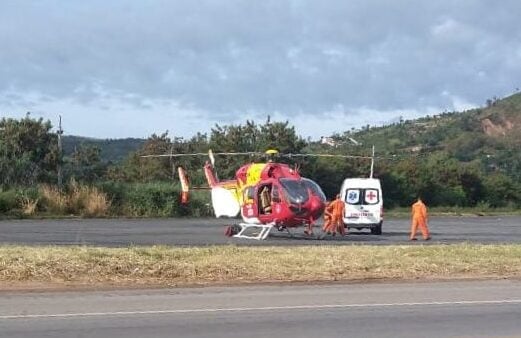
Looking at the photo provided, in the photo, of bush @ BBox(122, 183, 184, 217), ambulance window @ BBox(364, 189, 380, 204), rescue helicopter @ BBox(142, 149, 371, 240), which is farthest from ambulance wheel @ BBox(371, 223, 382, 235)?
bush @ BBox(122, 183, 184, 217)

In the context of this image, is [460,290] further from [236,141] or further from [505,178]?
[505,178]

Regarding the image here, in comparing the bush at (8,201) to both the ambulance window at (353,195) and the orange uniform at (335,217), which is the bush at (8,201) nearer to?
the ambulance window at (353,195)

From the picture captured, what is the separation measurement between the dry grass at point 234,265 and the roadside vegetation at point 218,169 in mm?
27665

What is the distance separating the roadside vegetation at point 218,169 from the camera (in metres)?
46.4

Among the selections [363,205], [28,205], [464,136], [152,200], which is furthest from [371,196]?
[464,136]

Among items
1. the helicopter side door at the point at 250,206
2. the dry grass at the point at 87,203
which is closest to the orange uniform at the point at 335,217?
the helicopter side door at the point at 250,206

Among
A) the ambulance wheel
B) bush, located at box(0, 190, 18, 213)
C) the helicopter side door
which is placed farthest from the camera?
bush, located at box(0, 190, 18, 213)

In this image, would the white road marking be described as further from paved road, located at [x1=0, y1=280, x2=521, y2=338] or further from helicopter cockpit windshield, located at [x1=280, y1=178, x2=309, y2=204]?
helicopter cockpit windshield, located at [x1=280, y1=178, x2=309, y2=204]

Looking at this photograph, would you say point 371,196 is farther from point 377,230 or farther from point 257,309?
point 257,309

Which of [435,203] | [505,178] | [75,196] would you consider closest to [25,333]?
[75,196]

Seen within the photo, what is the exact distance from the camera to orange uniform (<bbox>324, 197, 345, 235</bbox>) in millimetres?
29141

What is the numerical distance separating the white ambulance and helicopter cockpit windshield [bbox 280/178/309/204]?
369cm

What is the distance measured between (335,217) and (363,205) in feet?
8.84

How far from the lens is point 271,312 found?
11141mm
